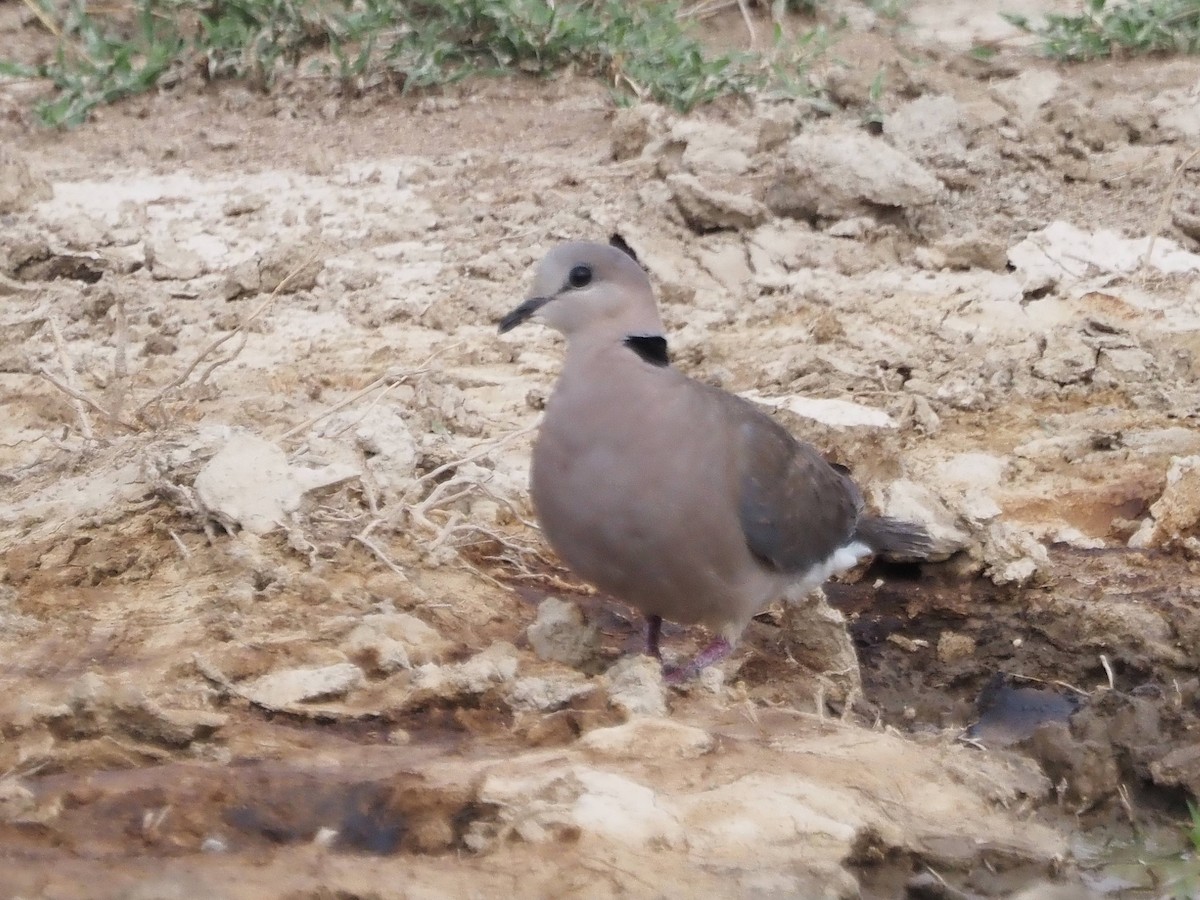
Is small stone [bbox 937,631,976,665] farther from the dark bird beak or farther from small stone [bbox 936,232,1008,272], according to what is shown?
small stone [bbox 936,232,1008,272]

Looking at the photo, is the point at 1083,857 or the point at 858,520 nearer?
the point at 1083,857

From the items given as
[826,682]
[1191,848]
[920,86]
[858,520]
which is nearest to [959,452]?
[858,520]

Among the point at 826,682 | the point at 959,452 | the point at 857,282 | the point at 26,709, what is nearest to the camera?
the point at 26,709

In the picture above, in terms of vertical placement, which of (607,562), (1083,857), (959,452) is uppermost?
(607,562)

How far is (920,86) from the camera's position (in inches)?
312

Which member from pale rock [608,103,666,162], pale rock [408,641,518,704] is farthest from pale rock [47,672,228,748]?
pale rock [608,103,666,162]

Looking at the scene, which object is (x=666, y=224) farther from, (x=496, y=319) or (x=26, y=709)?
(x=26, y=709)

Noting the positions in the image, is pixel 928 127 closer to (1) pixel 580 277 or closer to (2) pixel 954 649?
(2) pixel 954 649

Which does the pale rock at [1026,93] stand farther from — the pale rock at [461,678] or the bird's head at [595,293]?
the pale rock at [461,678]

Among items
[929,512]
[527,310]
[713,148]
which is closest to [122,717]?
[527,310]

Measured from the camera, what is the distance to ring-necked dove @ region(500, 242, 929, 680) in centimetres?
358

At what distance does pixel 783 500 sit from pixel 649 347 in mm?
537

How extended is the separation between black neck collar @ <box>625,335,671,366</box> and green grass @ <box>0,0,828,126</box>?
450cm

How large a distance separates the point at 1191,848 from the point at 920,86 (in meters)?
5.05
